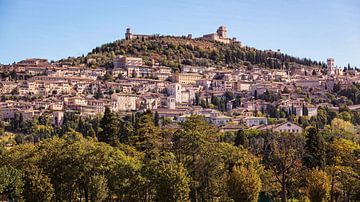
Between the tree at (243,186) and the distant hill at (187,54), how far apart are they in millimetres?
102035

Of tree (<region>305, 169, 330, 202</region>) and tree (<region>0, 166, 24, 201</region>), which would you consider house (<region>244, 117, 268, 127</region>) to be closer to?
tree (<region>305, 169, 330, 202</region>)

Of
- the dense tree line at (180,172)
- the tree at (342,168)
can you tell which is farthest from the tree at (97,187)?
the tree at (342,168)

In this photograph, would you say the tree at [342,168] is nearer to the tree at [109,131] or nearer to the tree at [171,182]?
the tree at [171,182]

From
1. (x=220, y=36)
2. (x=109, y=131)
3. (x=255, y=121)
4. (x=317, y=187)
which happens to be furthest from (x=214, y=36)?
(x=317, y=187)

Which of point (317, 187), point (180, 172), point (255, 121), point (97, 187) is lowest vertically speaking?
point (255, 121)

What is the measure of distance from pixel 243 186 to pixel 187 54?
118 meters

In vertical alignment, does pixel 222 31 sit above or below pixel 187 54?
above

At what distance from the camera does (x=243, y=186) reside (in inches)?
1075

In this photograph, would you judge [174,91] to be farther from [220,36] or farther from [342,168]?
[342,168]

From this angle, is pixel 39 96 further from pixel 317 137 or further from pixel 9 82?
pixel 317 137

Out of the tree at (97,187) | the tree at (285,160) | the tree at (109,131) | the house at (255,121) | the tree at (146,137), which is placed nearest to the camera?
the tree at (97,187)

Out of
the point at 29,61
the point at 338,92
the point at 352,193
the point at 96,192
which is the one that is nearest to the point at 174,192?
the point at 96,192

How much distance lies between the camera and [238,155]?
32.1 metres

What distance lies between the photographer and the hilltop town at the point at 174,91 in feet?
300
